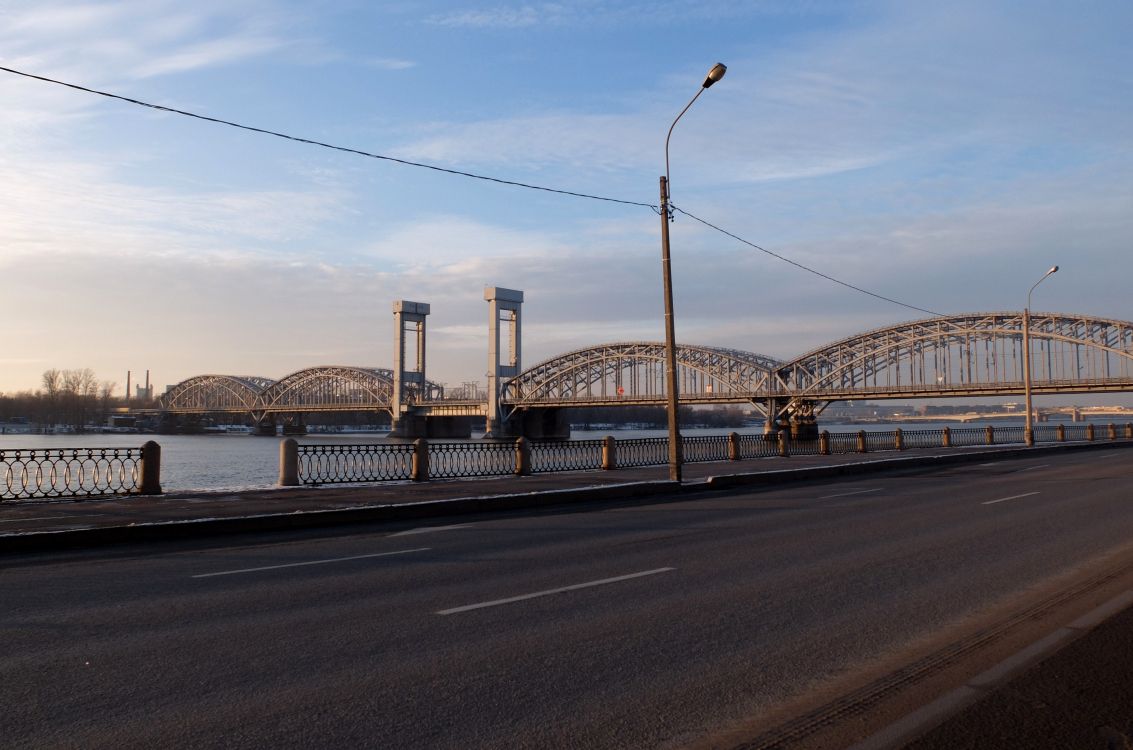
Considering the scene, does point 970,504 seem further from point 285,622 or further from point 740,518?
point 285,622

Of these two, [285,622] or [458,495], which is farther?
[458,495]

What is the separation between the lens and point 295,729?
4516 millimetres

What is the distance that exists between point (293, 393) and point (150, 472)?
150 m

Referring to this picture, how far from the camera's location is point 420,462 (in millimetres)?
23094

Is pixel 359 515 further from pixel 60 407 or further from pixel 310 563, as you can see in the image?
pixel 60 407

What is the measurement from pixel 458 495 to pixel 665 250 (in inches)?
345

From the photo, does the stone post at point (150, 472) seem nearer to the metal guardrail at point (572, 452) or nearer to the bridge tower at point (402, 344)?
the metal guardrail at point (572, 452)

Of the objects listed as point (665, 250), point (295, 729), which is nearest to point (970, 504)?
point (665, 250)

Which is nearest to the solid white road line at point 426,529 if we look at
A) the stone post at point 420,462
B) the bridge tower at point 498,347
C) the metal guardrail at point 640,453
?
the stone post at point 420,462

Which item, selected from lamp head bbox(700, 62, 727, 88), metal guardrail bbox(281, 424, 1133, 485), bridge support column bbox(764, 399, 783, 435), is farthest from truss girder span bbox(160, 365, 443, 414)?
lamp head bbox(700, 62, 727, 88)

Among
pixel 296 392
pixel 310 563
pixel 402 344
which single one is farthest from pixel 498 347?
pixel 310 563

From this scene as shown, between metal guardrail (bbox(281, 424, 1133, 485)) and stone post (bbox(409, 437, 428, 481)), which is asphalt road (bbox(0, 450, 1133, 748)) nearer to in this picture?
stone post (bbox(409, 437, 428, 481))

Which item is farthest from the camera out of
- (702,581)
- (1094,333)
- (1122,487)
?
(1094,333)

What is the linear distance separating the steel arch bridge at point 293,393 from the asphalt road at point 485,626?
117 metres
